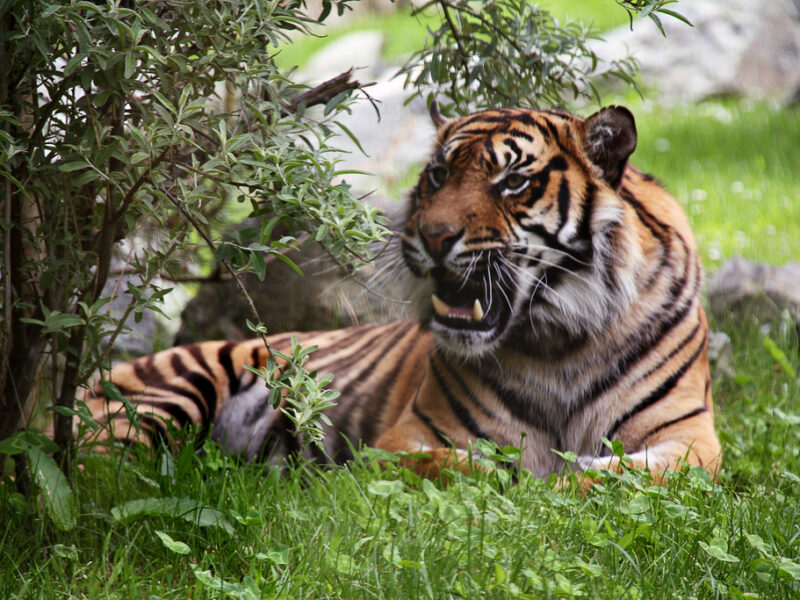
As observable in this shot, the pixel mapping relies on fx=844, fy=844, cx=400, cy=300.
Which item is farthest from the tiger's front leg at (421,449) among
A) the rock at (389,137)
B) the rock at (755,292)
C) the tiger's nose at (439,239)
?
the rock at (389,137)

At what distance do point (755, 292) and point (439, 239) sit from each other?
2.56 m

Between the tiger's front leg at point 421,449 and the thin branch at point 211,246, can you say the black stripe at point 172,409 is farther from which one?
the thin branch at point 211,246

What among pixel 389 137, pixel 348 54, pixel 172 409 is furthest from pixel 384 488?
pixel 348 54

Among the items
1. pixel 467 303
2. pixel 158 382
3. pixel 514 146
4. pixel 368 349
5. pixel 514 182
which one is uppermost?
pixel 514 146

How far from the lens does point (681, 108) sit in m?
9.55

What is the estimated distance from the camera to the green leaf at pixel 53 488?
2229 mm

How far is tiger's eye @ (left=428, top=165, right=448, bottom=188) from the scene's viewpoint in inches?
112

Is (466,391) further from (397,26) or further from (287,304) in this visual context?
(397,26)

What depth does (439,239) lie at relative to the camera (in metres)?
2.68

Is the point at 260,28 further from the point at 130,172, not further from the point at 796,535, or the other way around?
the point at 796,535

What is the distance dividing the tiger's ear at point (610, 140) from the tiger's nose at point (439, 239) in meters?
0.51

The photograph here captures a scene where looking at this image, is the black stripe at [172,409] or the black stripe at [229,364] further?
the black stripe at [229,364]

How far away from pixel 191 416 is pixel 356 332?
0.84 meters

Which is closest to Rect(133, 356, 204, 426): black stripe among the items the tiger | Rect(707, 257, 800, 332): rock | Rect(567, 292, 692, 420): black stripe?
the tiger
